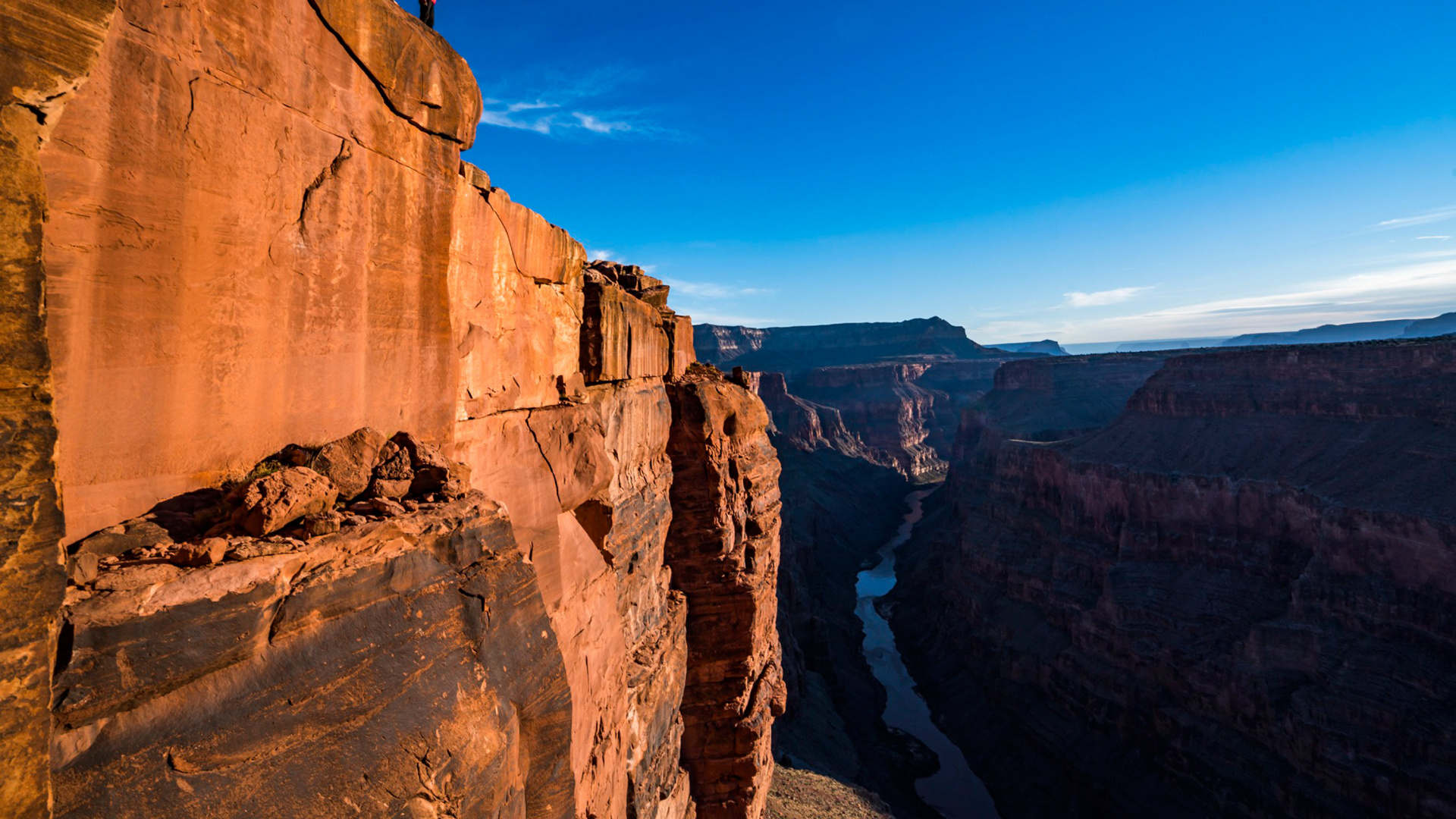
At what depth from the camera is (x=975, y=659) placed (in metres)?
40.9

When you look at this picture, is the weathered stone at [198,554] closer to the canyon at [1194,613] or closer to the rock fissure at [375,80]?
the rock fissure at [375,80]

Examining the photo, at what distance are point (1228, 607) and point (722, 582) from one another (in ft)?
102

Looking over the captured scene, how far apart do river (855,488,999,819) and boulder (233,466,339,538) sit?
1322 inches

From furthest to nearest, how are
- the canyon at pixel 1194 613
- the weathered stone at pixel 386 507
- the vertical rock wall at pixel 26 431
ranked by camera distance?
the canyon at pixel 1194 613 < the weathered stone at pixel 386 507 < the vertical rock wall at pixel 26 431

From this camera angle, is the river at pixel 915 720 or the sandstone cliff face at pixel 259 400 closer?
the sandstone cliff face at pixel 259 400

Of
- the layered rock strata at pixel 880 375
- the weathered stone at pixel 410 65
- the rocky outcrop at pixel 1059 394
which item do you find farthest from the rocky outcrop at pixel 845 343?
the weathered stone at pixel 410 65

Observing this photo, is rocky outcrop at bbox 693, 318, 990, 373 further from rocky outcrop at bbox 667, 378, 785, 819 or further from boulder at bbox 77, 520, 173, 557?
boulder at bbox 77, 520, 173, 557

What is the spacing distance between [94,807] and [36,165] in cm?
279

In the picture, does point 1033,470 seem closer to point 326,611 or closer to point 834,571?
point 834,571

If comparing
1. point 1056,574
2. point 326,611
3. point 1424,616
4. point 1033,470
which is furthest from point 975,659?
point 326,611

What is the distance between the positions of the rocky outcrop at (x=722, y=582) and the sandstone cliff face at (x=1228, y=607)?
22801 mm

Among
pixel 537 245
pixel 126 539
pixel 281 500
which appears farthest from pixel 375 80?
pixel 126 539

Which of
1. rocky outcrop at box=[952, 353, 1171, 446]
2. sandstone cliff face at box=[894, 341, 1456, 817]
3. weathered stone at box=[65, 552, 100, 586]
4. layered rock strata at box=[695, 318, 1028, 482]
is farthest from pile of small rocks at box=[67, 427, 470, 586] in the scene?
layered rock strata at box=[695, 318, 1028, 482]

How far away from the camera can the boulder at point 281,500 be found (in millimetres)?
3943
